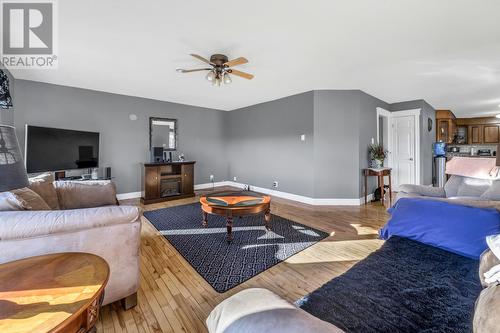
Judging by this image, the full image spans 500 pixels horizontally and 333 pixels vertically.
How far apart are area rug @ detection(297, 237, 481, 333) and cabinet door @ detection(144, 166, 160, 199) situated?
427 cm

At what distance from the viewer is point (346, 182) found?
4371mm

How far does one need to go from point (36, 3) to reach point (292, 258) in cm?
335

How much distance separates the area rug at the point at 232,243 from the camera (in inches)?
80.7

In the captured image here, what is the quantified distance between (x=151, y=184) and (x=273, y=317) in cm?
454

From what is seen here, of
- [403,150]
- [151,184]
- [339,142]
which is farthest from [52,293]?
[403,150]

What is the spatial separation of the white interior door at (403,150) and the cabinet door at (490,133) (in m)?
4.78

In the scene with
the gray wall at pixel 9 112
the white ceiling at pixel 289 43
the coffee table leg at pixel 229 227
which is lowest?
the coffee table leg at pixel 229 227

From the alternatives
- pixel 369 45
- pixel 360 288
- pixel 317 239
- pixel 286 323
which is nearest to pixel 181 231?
pixel 317 239

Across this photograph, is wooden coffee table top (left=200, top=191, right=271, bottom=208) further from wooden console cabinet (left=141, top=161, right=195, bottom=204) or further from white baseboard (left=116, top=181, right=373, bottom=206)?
wooden console cabinet (left=141, top=161, right=195, bottom=204)

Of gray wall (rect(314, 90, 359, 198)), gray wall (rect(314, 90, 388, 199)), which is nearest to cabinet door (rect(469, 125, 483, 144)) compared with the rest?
gray wall (rect(314, 90, 388, 199))

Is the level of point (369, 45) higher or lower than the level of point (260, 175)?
higher

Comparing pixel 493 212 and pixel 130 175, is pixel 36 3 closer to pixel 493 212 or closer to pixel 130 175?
pixel 130 175

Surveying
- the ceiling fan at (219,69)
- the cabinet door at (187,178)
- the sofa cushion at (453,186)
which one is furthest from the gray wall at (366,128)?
the cabinet door at (187,178)

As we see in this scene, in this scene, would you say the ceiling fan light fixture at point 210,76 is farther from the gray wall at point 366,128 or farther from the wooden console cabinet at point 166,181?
the gray wall at point 366,128
